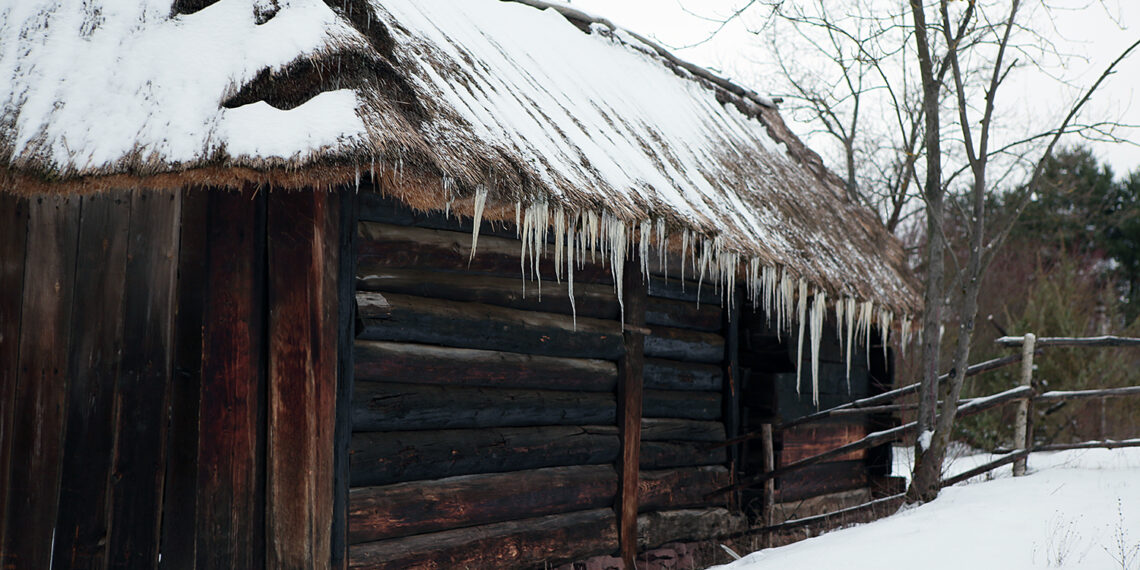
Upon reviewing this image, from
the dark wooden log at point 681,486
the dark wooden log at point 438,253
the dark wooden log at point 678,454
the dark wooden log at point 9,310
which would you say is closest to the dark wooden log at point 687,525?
the dark wooden log at point 681,486

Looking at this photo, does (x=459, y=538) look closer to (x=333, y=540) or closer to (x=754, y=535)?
(x=333, y=540)

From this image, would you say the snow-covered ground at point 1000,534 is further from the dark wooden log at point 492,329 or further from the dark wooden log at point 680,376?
the dark wooden log at point 492,329

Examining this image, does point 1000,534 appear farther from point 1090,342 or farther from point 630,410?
point 1090,342

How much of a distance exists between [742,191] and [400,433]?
3934 millimetres

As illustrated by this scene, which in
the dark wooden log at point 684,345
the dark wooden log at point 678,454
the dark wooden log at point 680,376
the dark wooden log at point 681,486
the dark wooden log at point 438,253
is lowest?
the dark wooden log at point 681,486

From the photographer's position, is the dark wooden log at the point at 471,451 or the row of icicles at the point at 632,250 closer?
the dark wooden log at the point at 471,451

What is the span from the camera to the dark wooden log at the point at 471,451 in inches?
169

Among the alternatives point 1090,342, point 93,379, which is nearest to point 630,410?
point 93,379

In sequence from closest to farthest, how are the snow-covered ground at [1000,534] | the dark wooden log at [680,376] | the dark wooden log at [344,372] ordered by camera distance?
the dark wooden log at [344,372] < the snow-covered ground at [1000,534] < the dark wooden log at [680,376]

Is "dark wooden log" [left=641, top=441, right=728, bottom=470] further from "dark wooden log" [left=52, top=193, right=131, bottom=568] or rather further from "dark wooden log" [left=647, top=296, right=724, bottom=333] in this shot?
"dark wooden log" [left=52, top=193, right=131, bottom=568]

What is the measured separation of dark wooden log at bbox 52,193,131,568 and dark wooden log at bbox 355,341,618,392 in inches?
41.5

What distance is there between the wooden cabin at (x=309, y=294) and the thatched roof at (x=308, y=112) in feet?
0.05

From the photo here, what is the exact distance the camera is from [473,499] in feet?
15.6

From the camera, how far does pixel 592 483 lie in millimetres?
5547
